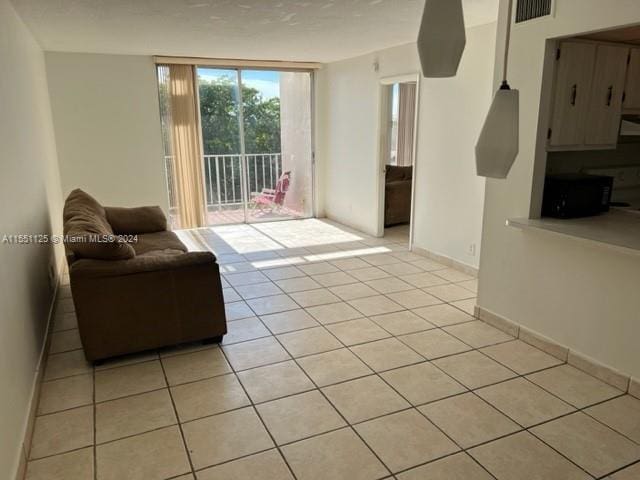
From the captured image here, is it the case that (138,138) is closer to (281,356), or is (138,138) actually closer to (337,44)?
(337,44)

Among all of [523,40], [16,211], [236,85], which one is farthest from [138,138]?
[523,40]

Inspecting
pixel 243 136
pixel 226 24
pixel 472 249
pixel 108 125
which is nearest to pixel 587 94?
pixel 472 249

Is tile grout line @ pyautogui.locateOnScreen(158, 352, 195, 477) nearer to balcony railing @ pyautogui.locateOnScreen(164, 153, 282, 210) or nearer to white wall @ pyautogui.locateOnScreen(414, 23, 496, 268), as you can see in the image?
white wall @ pyautogui.locateOnScreen(414, 23, 496, 268)

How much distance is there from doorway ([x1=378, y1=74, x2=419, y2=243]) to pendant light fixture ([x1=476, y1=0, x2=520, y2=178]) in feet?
12.8

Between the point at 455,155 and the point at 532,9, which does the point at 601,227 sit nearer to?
the point at 532,9

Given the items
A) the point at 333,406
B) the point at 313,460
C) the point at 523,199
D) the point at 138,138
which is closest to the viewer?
the point at 313,460

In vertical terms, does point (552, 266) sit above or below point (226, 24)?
below

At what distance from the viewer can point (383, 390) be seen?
8.45 ft

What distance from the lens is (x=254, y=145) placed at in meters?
6.93

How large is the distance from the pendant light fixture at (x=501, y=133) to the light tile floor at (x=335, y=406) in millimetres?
1403

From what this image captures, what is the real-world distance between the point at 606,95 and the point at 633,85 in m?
0.28

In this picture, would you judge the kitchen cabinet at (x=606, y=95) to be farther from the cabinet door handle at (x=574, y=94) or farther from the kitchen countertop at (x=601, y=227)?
the kitchen countertop at (x=601, y=227)

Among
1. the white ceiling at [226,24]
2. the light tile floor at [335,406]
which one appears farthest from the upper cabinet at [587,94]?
the light tile floor at [335,406]

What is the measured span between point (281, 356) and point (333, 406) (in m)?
0.64
